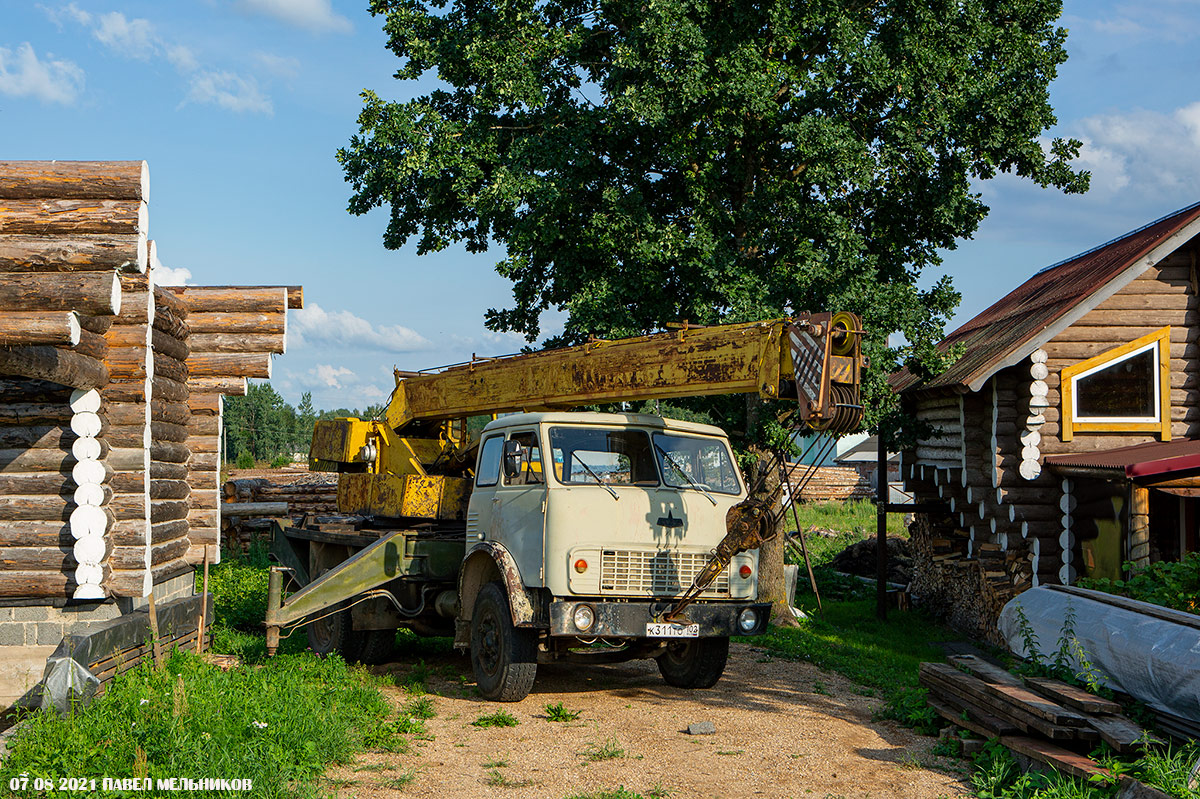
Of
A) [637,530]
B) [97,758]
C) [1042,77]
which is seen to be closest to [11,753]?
[97,758]

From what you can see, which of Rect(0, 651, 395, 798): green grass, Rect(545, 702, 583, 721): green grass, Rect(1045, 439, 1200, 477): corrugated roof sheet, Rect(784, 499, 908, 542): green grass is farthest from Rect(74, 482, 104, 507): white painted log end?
Rect(784, 499, 908, 542): green grass

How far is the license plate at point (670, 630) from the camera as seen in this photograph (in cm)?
871

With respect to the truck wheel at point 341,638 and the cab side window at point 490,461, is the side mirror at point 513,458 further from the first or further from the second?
the truck wheel at point 341,638

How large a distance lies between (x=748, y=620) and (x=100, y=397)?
21.6ft

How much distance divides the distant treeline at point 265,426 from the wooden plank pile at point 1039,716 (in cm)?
5507

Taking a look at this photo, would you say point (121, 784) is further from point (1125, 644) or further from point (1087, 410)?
point (1087, 410)

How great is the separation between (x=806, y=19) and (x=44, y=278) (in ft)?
39.2

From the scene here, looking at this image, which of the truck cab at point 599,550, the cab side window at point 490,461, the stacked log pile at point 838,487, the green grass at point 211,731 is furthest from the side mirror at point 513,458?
the stacked log pile at point 838,487

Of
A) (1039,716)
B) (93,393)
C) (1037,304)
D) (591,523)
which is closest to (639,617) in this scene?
(591,523)

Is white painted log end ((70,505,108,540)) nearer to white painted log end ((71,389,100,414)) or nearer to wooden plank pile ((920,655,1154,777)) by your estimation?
white painted log end ((71,389,100,414))

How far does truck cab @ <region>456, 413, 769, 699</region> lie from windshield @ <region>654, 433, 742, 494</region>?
13 mm

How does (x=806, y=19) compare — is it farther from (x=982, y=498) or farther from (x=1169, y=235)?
(x=982, y=498)

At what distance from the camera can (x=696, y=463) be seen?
31.9 ft

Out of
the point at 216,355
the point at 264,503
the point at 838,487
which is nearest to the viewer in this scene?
the point at 216,355
